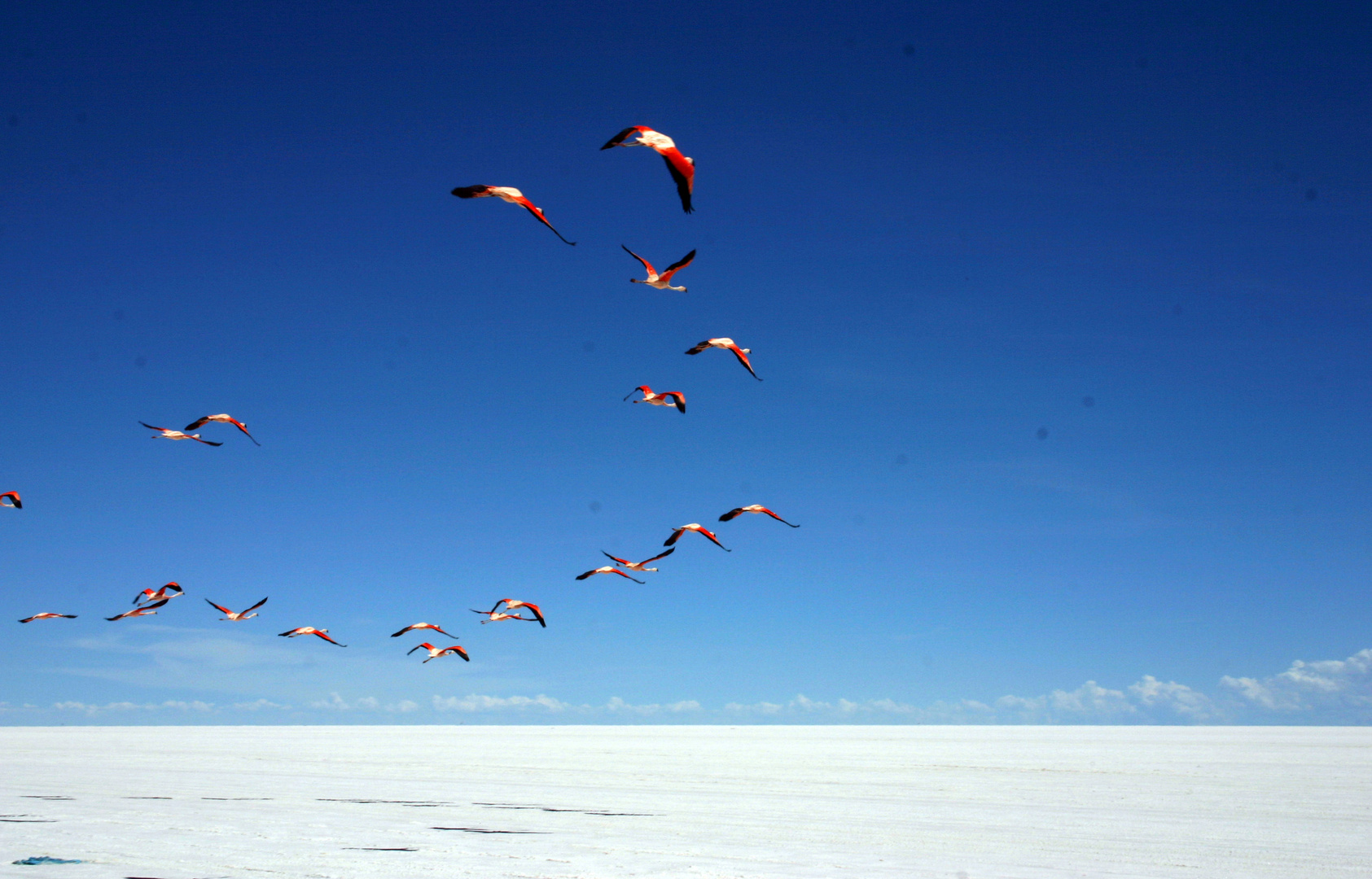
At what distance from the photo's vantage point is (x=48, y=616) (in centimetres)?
2097

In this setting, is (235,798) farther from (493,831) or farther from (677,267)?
(677,267)

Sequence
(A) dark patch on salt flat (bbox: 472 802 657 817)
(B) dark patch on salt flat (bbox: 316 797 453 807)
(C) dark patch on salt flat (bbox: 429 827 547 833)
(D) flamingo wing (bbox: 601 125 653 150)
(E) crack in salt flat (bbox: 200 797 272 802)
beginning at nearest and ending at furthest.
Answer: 1. (D) flamingo wing (bbox: 601 125 653 150)
2. (C) dark patch on salt flat (bbox: 429 827 547 833)
3. (A) dark patch on salt flat (bbox: 472 802 657 817)
4. (B) dark patch on salt flat (bbox: 316 797 453 807)
5. (E) crack in salt flat (bbox: 200 797 272 802)

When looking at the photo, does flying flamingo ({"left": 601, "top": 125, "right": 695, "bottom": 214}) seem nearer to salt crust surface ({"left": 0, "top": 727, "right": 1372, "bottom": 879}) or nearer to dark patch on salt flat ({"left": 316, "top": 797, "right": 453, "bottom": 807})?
salt crust surface ({"left": 0, "top": 727, "right": 1372, "bottom": 879})

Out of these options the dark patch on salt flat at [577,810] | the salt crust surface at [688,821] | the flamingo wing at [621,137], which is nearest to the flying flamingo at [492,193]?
the flamingo wing at [621,137]

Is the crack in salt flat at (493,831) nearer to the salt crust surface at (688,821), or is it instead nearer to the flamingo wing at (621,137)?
the salt crust surface at (688,821)

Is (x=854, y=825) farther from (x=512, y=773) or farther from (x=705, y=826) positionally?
(x=512, y=773)

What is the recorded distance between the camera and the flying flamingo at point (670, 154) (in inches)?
304

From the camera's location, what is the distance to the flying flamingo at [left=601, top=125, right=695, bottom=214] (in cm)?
772

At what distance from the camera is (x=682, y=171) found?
781cm

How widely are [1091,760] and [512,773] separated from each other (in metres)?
25.9

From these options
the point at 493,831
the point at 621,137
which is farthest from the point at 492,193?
the point at 493,831

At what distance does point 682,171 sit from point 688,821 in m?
13.2

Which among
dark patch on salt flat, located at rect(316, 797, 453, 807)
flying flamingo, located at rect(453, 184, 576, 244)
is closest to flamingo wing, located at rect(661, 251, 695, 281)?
flying flamingo, located at rect(453, 184, 576, 244)

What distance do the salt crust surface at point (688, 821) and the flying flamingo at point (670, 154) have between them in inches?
349
